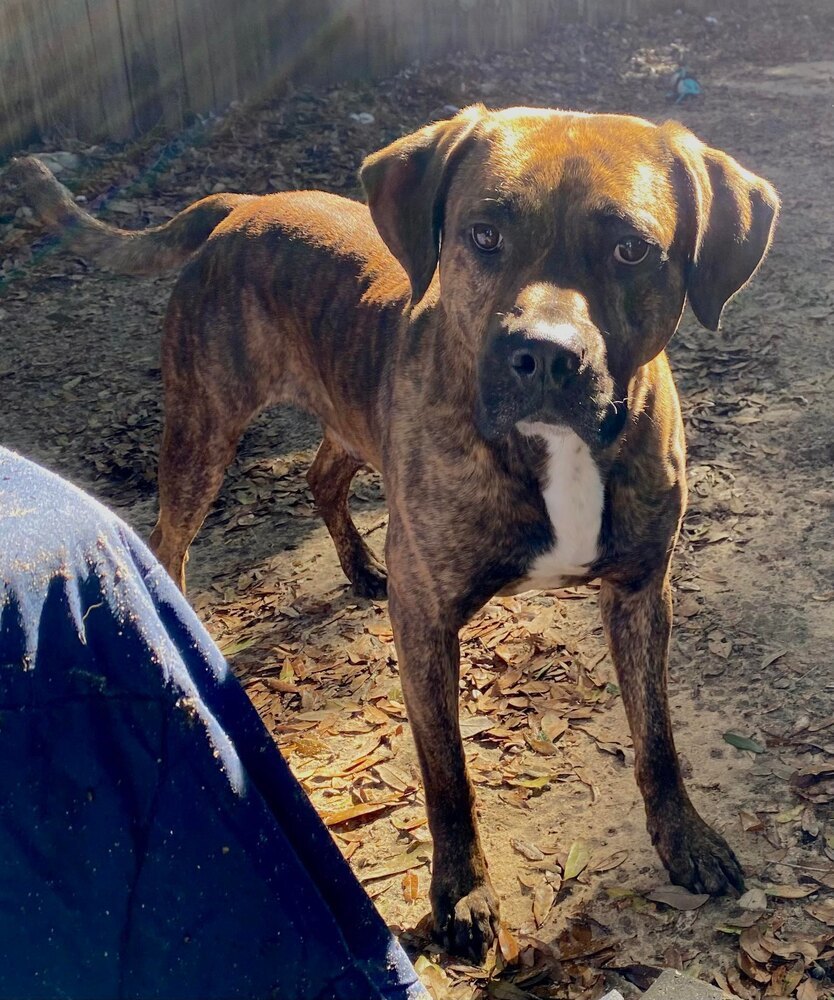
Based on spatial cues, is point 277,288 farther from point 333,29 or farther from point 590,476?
point 333,29

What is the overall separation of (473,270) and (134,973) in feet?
5.88

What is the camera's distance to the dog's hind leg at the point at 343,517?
464cm

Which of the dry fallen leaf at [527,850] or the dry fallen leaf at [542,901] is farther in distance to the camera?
the dry fallen leaf at [527,850]

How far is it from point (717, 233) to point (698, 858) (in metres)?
1.65

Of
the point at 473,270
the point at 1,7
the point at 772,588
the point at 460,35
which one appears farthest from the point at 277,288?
the point at 460,35

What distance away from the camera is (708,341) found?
20.1 feet

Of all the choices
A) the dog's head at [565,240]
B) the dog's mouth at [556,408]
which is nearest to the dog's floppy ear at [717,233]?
the dog's head at [565,240]

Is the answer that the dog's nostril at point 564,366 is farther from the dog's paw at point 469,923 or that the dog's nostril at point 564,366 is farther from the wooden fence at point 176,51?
the wooden fence at point 176,51

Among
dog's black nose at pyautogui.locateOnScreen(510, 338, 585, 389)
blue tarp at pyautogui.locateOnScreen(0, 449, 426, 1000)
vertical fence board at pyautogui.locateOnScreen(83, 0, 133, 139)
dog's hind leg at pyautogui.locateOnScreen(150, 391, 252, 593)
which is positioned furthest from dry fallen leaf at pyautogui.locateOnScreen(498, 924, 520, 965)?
vertical fence board at pyautogui.locateOnScreen(83, 0, 133, 139)

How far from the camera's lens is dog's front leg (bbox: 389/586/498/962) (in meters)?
3.01

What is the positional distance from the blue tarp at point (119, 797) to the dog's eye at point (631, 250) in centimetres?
145

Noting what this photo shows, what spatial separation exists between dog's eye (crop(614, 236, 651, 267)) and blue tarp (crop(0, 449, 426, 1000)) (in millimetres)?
1451

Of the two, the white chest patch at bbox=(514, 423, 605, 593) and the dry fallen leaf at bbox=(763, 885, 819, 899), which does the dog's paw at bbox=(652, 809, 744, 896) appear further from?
the white chest patch at bbox=(514, 423, 605, 593)

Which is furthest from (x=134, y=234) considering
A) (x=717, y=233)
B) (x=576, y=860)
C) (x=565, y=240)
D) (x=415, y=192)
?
(x=576, y=860)
